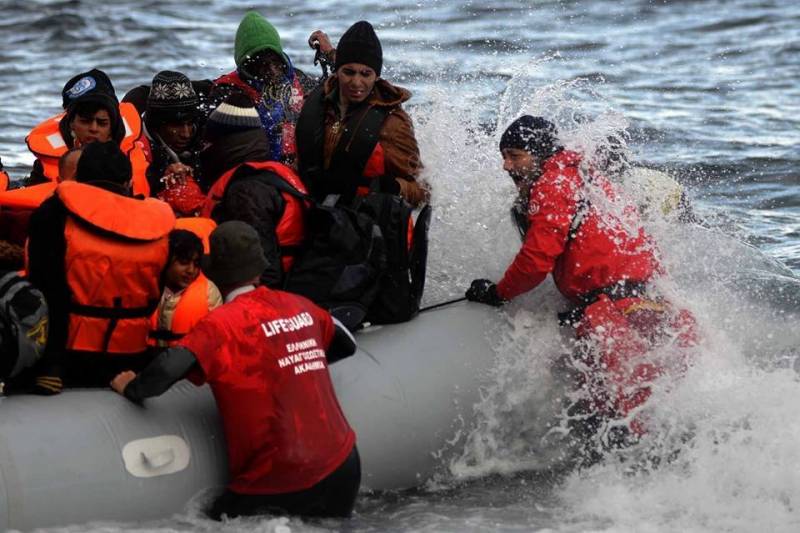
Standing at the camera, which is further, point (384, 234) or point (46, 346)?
point (384, 234)

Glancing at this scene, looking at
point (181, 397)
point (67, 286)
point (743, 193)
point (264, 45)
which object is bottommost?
point (743, 193)

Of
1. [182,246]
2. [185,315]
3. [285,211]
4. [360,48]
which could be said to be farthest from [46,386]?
[360,48]

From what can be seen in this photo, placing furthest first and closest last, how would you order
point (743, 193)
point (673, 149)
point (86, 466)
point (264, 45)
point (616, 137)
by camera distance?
point (673, 149)
point (743, 193)
point (264, 45)
point (616, 137)
point (86, 466)

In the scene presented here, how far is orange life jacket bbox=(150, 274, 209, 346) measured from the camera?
529 centimetres

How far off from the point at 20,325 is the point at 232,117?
146 centimetres

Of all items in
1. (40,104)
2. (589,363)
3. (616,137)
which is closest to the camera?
(589,363)

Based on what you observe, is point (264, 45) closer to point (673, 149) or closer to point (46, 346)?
point (46, 346)

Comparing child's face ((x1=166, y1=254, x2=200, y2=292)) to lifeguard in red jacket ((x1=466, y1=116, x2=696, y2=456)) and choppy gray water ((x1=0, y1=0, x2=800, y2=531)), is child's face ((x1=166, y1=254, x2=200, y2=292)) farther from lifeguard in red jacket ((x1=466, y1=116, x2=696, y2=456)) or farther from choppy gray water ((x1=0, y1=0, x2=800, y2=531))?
lifeguard in red jacket ((x1=466, y1=116, x2=696, y2=456))

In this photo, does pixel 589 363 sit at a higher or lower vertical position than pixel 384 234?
lower

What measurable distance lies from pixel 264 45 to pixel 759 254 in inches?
107

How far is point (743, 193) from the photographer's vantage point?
11.3 meters

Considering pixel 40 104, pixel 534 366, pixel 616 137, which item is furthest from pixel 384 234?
pixel 40 104

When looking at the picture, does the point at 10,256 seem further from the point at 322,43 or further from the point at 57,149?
the point at 322,43

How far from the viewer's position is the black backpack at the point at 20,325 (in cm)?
493
